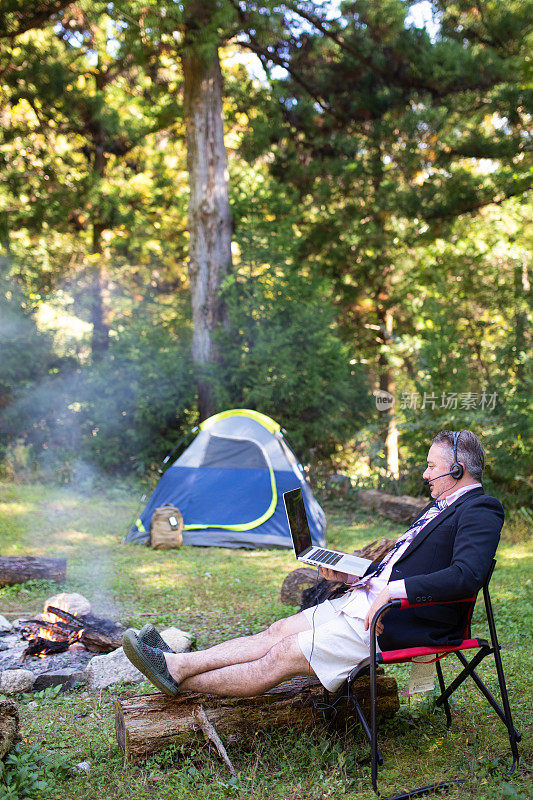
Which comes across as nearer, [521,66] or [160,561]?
[160,561]

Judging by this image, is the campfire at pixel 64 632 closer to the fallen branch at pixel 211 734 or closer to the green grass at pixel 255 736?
the green grass at pixel 255 736

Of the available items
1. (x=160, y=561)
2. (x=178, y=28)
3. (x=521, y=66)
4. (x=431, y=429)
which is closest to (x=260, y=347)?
(x=431, y=429)

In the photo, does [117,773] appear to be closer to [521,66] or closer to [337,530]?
[337,530]

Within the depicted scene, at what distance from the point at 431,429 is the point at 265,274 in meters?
3.59

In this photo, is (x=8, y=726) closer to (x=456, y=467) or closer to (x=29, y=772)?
(x=29, y=772)

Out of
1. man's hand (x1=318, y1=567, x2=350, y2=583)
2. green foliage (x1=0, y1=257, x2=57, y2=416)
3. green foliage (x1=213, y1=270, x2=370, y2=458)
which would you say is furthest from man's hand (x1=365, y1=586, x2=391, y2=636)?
green foliage (x1=0, y1=257, x2=57, y2=416)

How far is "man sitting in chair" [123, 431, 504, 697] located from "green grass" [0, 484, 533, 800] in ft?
0.93

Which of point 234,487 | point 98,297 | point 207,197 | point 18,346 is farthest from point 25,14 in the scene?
point 234,487

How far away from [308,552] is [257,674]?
2.05 feet

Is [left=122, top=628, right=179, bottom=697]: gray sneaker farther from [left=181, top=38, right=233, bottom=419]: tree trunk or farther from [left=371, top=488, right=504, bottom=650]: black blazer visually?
[left=181, top=38, right=233, bottom=419]: tree trunk

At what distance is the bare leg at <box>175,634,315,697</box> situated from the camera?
248cm

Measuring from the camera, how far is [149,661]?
2391mm

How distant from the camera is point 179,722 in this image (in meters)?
2.50

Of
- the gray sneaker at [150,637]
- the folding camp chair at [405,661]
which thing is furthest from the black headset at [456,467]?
the gray sneaker at [150,637]
